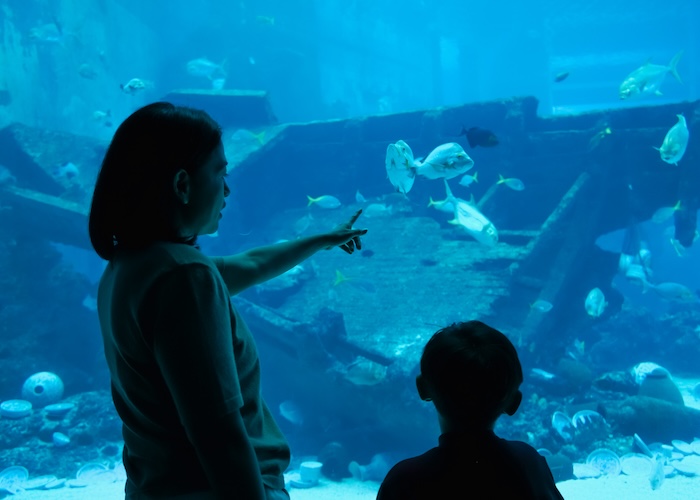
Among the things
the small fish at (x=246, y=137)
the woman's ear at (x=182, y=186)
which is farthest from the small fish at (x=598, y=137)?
the woman's ear at (x=182, y=186)

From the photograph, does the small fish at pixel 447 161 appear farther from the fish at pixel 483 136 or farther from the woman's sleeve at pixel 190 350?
the woman's sleeve at pixel 190 350

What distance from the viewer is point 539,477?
117 centimetres

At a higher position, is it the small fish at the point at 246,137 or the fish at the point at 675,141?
the small fish at the point at 246,137

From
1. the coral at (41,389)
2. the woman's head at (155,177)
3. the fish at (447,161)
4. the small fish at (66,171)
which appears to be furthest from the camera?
the small fish at (66,171)

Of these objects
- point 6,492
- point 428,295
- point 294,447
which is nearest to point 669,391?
point 428,295

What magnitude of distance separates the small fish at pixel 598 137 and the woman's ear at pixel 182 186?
414 inches

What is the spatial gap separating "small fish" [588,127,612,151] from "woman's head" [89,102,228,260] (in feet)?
34.4

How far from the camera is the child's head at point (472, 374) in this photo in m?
1.13

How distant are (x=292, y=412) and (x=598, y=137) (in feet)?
26.4

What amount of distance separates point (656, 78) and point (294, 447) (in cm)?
951

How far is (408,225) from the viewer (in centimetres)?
1095

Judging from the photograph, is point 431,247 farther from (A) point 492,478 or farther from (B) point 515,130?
(A) point 492,478

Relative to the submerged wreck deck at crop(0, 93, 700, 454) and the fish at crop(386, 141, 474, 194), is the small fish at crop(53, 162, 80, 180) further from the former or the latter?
the fish at crop(386, 141, 474, 194)

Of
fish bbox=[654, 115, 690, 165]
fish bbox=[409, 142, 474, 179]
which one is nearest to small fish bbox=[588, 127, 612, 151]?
fish bbox=[654, 115, 690, 165]
